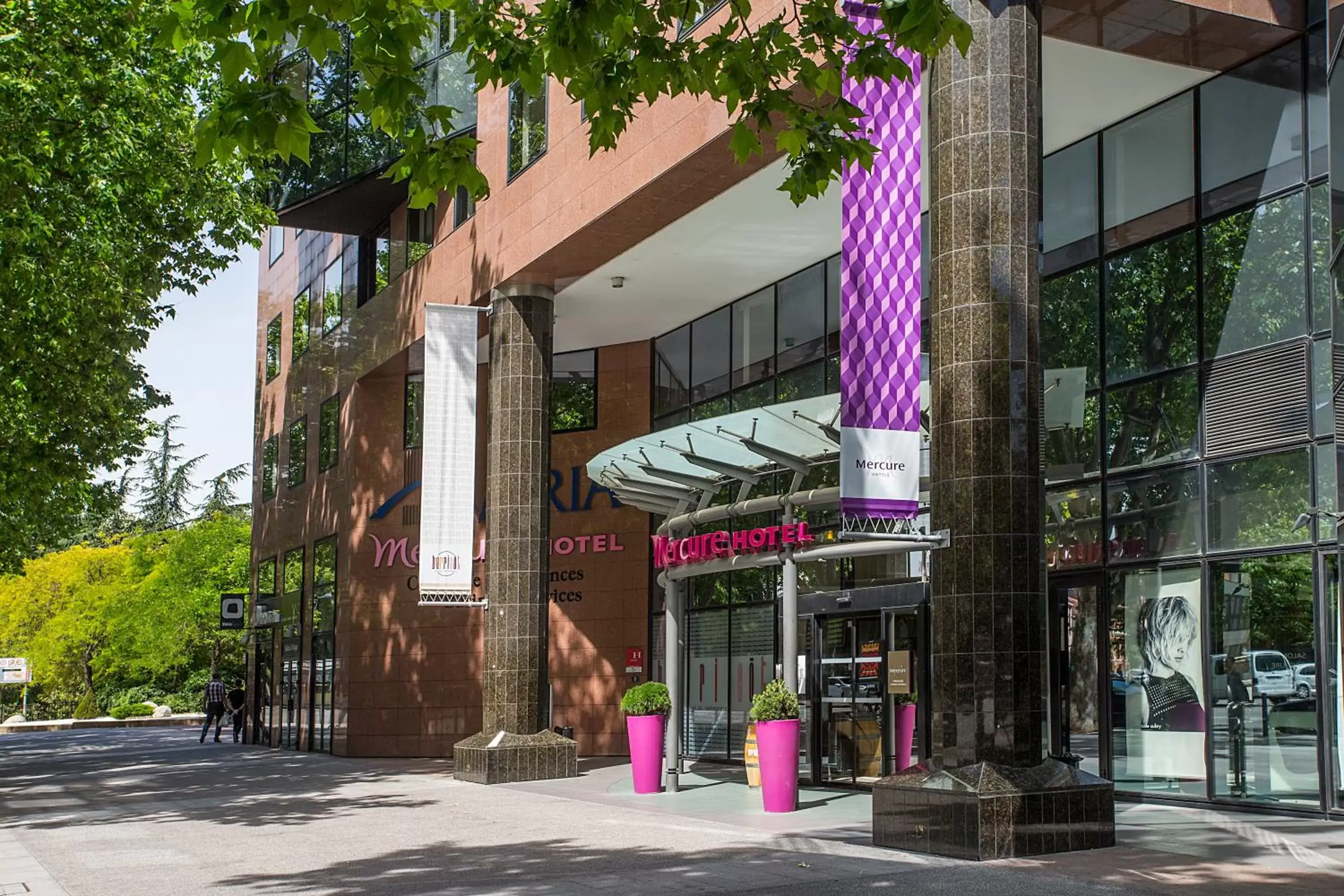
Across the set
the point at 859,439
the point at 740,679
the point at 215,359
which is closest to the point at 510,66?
the point at 859,439

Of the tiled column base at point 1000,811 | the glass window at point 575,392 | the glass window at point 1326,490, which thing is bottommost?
the tiled column base at point 1000,811

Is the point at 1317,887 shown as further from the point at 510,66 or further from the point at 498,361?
the point at 498,361

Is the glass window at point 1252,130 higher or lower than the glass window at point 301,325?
lower

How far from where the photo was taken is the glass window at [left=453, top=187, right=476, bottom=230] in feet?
83.7

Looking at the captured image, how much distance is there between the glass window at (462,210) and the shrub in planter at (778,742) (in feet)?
41.9

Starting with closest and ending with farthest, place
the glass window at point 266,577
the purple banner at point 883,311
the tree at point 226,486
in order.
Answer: the purple banner at point 883,311 < the glass window at point 266,577 < the tree at point 226,486

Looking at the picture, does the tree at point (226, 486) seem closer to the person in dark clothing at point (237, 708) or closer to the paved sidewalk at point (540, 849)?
the person in dark clothing at point (237, 708)

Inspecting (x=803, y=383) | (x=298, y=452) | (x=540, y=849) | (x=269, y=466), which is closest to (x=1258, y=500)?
(x=540, y=849)

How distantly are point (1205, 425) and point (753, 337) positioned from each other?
32.8ft

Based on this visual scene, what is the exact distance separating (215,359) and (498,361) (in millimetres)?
64609

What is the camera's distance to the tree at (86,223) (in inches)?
746

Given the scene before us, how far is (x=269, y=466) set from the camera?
127 ft

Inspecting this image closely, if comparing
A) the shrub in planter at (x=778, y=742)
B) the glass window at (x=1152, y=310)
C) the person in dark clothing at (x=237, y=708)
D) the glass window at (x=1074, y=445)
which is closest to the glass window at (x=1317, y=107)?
the glass window at (x=1152, y=310)

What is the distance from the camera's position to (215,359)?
83.2 metres
